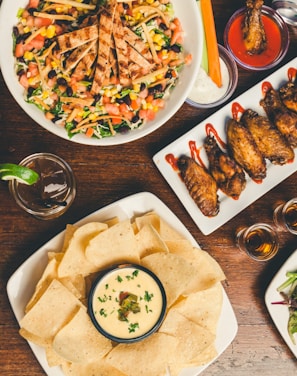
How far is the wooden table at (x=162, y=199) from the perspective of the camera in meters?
3.27

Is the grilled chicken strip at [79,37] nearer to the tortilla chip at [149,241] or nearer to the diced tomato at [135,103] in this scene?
the diced tomato at [135,103]

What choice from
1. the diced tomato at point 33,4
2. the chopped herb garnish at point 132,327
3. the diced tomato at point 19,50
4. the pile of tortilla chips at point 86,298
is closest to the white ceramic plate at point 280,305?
the pile of tortilla chips at point 86,298

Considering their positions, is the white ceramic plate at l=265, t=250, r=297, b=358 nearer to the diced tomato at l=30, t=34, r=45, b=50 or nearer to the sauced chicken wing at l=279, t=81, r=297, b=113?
the sauced chicken wing at l=279, t=81, r=297, b=113

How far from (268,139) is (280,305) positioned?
0.99 meters

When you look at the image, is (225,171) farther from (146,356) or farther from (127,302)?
(146,356)

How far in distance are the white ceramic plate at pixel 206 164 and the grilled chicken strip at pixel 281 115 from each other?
5cm

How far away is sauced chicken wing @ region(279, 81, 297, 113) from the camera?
3512 millimetres

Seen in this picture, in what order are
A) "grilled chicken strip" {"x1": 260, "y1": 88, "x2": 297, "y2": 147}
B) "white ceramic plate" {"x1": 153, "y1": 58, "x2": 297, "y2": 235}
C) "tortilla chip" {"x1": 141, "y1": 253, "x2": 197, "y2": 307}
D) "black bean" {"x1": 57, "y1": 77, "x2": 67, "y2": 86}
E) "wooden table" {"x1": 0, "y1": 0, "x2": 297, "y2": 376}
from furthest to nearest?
"grilled chicken strip" {"x1": 260, "y1": 88, "x2": 297, "y2": 147} < "white ceramic plate" {"x1": 153, "y1": 58, "x2": 297, "y2": 235} < "wooden table" {"x1": 0, "y1": 0, "x2": 297, "y2": 376} < "tortilla chip" {"x1": 141, "y1": 253, "x2": 197, "y2": 307} < "black bean" {"x1": 57, "y1": 77, "x2": 67, "y2": 86}

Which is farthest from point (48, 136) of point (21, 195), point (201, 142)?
point (201, 142)

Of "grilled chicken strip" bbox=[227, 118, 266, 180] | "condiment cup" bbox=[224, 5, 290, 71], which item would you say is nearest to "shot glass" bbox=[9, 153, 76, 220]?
"grilled chicken strip" bbox=[227, 118, 266, 180]

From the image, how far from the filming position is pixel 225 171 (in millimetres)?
3420

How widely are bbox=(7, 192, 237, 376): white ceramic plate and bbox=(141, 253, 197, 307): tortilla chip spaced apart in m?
0.22

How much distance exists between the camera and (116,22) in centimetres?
287

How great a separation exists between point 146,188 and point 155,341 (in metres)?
0.87
